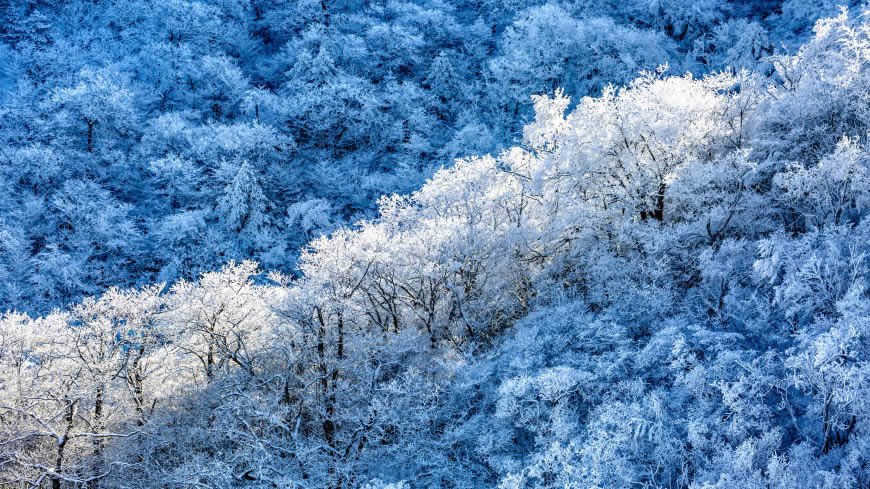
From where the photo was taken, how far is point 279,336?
21.7m

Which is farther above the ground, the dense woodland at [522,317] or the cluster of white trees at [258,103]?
the cluster of white trees at [258,103]

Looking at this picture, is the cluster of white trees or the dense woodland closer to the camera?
the dense woodland

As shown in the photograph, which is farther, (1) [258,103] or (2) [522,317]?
(1) [258,103]

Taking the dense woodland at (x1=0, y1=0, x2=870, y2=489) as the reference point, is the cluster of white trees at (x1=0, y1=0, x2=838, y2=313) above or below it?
above

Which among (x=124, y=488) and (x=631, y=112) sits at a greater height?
(x=631, y=112)

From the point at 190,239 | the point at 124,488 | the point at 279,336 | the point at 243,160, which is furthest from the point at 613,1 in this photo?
the point at 124,488

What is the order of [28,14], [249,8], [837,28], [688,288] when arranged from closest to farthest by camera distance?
[688,288] < [837,28] < [28,14] < [249,8]

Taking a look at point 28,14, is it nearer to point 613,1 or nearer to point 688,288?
point 613,1

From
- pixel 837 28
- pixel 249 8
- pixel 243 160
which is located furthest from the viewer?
pixel 249 8

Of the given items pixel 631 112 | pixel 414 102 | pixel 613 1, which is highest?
pixel 613 1

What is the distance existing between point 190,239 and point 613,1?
49590 millimetres

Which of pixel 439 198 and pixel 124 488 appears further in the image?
pixel 439 198

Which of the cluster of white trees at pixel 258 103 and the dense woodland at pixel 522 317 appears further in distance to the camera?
the cluster of white trees at pixel 258 103

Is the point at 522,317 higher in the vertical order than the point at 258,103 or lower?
lower
